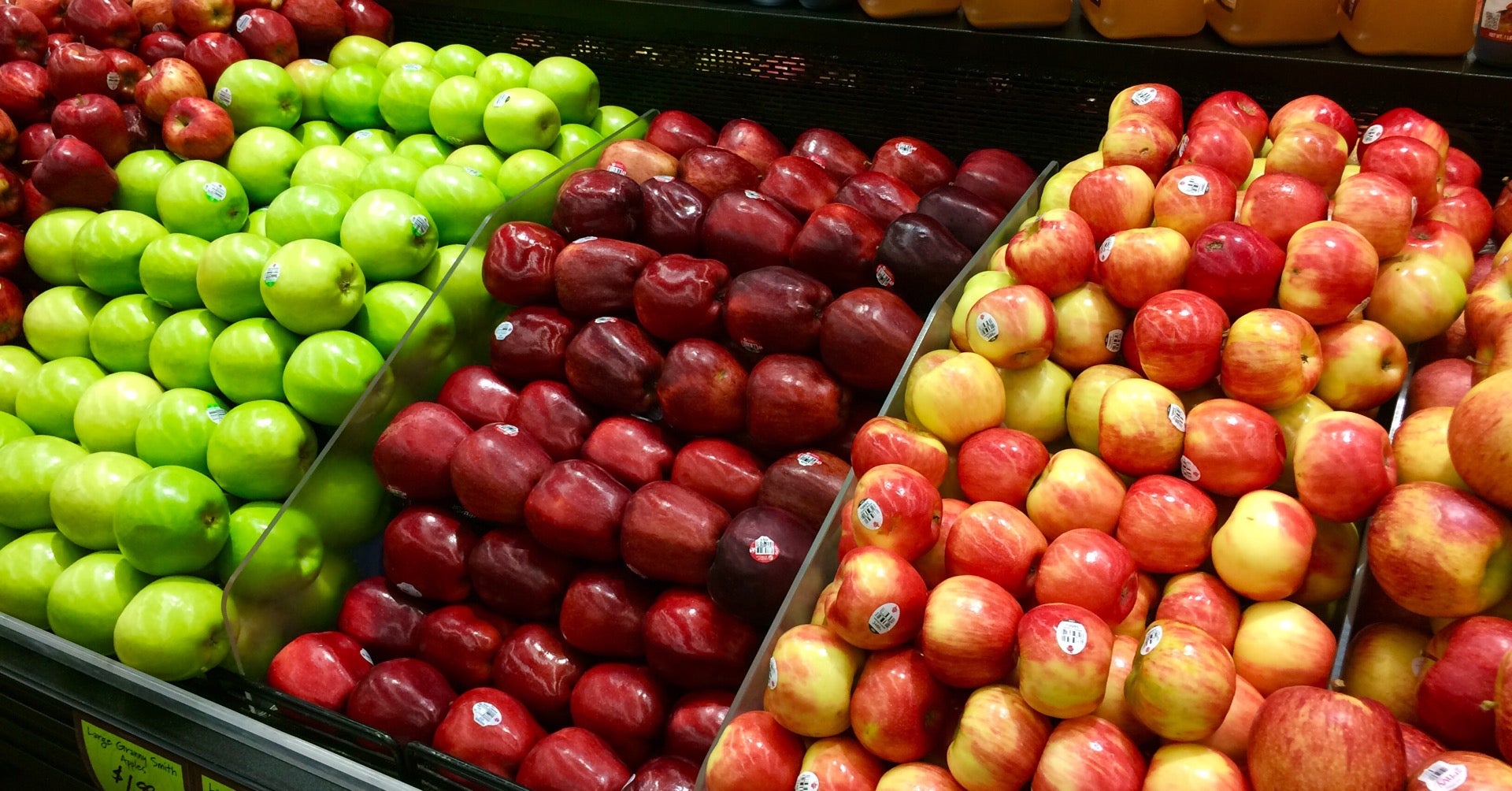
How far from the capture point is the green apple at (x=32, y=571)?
2.04 m

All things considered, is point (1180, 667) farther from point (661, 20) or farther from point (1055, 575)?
point (661, 20)

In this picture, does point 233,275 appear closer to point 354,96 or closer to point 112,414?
point 112,414

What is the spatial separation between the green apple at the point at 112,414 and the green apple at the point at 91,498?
13 centimetres

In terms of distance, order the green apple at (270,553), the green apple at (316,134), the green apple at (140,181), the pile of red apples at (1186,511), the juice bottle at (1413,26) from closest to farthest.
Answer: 1. the pile of red apples at (1186,511)
2. the green apple at (270,553)
3. the juice bottle at (1413,26)
4. the green apple at (140,181)
5. the green apple at (316,134)

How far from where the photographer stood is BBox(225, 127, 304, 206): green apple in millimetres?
2596

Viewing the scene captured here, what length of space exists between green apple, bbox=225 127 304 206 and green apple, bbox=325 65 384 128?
8.8 inches

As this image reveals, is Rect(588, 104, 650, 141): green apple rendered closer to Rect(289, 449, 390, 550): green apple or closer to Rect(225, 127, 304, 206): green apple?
Rect(225, 127, 304, 206): green apple

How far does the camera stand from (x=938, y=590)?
1.30m

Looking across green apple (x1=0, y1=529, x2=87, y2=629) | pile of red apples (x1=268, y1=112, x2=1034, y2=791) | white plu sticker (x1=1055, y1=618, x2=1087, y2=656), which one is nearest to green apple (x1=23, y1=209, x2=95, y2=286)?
green apple (x1=0, y1=529, x2=87, y2=629)

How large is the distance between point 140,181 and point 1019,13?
2.18 metres

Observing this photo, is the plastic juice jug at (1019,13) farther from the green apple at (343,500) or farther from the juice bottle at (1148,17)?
the green apple at (343,500)

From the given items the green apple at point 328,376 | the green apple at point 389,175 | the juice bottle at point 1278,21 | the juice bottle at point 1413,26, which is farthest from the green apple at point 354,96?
the juice bottle at point 1413,26

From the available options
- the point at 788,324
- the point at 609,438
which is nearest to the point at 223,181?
the point at 609,438

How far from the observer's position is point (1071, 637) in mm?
1171
